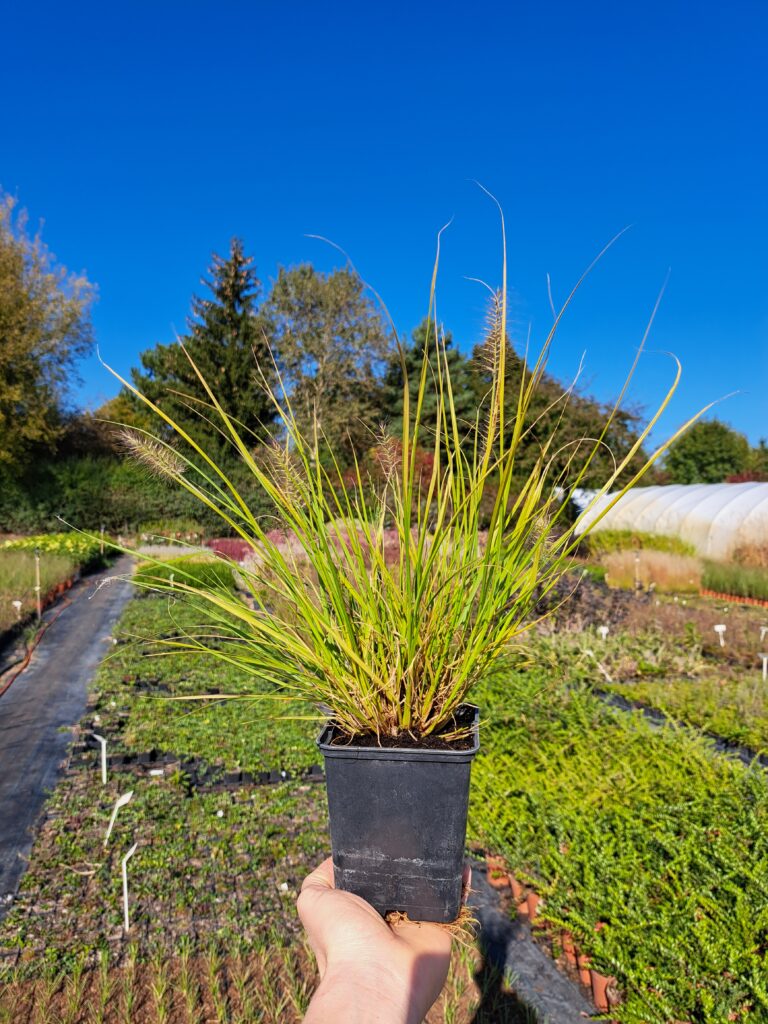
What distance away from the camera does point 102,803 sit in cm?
310

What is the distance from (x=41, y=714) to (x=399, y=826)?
4.19 meters

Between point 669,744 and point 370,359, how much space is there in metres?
15.4

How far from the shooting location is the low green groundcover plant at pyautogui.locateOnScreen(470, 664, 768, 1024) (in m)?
1.77

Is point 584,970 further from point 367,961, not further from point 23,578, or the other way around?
point 23,578

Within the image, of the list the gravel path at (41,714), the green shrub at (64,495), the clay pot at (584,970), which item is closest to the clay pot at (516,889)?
the clay pot at (584,970)

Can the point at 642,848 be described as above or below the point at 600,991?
above

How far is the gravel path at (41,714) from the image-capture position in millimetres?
2834

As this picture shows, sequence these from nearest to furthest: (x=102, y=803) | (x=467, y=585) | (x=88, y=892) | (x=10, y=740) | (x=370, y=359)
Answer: (x=467, y=585) → (x=88, y=892) → (x=102, y=803) → (x=10, y=740) → (x=370, y=359)

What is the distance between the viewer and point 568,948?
2.16 metres

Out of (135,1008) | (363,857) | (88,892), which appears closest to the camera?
(363,857)

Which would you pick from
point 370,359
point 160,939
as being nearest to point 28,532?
point 370,359

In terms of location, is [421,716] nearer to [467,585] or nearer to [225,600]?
[467,585]

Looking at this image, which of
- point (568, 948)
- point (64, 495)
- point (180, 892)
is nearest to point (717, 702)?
point (568, 948)

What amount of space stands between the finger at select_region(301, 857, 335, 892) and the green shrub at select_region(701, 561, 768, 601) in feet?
32.2
